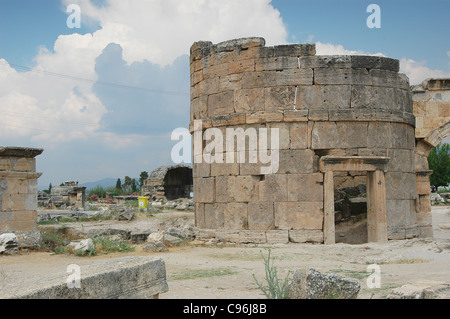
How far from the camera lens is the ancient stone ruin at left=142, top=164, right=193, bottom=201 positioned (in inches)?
1172

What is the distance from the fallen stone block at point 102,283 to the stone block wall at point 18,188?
360 inches

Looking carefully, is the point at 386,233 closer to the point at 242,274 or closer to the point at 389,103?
the point at 389,103

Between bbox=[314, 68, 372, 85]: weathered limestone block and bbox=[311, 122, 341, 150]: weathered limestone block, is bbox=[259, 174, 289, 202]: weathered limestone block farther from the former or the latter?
bbox=[314, 68, 372, 85]: weathered limestone block

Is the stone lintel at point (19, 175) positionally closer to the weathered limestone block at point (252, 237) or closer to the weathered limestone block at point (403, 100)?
the weathered limestone block at point (252, 237)

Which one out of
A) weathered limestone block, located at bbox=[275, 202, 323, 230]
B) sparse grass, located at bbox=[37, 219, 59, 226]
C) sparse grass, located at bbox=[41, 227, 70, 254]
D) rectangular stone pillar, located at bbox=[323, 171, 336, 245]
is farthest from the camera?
sparse grass, located at bbox=[37, 219, 59, 226]

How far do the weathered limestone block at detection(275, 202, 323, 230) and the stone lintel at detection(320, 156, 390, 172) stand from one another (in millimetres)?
905

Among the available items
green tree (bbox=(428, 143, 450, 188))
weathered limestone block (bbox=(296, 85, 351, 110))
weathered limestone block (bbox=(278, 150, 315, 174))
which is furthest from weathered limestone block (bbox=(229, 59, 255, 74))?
green tree (bbox=(428, 143, 450, 188))

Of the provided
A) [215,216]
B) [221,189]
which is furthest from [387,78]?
[215,216]

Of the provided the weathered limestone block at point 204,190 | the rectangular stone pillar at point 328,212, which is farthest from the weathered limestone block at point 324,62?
the weathered limestone block at point 204,190

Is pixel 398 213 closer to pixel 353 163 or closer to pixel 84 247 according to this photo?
pixel 353 163

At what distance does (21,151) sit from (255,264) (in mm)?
7636

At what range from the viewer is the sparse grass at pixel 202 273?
7277 mm
